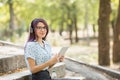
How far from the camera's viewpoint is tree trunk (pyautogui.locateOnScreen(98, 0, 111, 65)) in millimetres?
12234

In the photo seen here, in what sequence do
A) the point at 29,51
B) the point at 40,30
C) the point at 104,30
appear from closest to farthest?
1. the point at 29,51
2. the point at 40,30
3. the point at 104,30

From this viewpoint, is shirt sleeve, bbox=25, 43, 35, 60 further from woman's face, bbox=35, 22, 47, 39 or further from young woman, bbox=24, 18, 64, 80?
woman's face, bbox=35, 22, 47, 39

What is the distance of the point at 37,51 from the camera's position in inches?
198

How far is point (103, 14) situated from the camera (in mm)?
12289

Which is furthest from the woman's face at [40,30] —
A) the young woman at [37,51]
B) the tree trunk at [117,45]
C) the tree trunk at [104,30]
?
the tree trunk at [117,45]

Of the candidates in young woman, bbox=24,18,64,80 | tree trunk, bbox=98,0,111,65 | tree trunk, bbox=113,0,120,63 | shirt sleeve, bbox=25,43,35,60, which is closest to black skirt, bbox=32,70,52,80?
young woman, bbox=24,18,64,80

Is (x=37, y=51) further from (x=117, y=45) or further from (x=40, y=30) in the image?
(x=117, y=45)

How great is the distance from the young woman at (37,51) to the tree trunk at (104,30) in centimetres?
744

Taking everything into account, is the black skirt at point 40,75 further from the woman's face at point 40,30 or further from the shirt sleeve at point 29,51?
the woman's face at point 40,30

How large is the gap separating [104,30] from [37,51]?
777cm

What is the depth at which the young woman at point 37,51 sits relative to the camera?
488 centimetres

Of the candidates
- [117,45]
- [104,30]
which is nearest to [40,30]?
[104,30]

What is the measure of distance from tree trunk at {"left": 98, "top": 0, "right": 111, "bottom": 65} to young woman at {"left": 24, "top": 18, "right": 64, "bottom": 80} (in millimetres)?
7442

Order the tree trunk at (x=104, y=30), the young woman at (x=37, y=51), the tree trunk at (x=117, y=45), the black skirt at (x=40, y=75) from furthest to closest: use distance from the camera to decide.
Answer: the tree trunk at (x=117, y=45) → the tree trunk at (x=104, y=30) → the black skirt at (x=40, y=75) → the young woman at (x=37, y=51)
